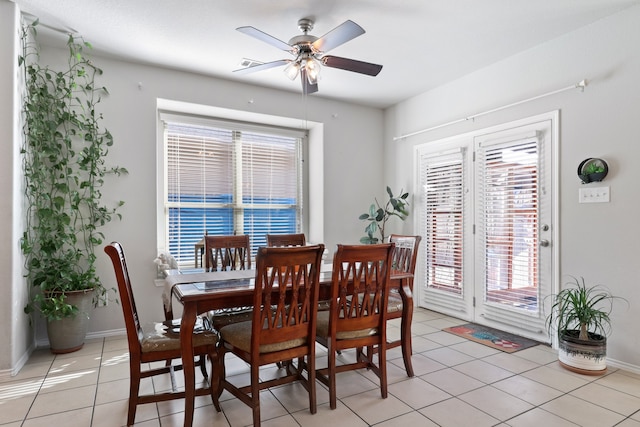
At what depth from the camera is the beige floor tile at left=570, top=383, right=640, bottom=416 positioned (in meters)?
2.30

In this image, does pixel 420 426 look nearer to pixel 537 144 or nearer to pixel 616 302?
pixel 616 302

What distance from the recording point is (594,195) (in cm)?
305

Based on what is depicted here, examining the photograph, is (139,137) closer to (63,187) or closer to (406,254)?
(63,187)

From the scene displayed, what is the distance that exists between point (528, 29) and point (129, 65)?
3.86 m

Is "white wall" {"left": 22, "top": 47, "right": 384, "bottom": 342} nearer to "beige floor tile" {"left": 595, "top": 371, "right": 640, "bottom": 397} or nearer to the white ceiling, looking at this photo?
the white ceiling

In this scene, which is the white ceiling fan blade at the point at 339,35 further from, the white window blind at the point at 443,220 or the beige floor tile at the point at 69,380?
the beige floor tile at the point at 69,380

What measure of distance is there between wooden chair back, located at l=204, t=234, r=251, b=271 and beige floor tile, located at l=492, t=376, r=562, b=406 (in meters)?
2.27

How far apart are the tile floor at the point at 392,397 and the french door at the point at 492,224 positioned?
0.70 meters

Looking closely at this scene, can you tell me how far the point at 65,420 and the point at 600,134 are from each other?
4.38m

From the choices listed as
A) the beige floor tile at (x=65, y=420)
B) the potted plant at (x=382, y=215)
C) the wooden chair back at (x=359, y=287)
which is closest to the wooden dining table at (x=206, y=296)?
the wooden chair back at (x=359, y=287)

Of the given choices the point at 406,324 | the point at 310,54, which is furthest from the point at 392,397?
the point at 310,54

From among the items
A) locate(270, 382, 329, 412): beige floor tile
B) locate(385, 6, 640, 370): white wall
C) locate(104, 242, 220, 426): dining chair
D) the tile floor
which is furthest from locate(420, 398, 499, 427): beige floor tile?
locate(385, 6, 640, 370): white wall

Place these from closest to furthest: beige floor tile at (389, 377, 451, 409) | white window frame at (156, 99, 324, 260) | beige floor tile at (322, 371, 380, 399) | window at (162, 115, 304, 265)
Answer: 1. beige floor tile at (389, 377, 451, 409)
2. beige floor tile at (322, 371, 380, 399)
3. white window frame at (156, 99, 324, 260)
4. window at (162, 115, 304, 265)

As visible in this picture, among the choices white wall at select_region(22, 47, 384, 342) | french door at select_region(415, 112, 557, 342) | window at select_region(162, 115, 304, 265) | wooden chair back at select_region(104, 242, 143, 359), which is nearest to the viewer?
wooden chair back at select_region(104, 242, 143, 359)
